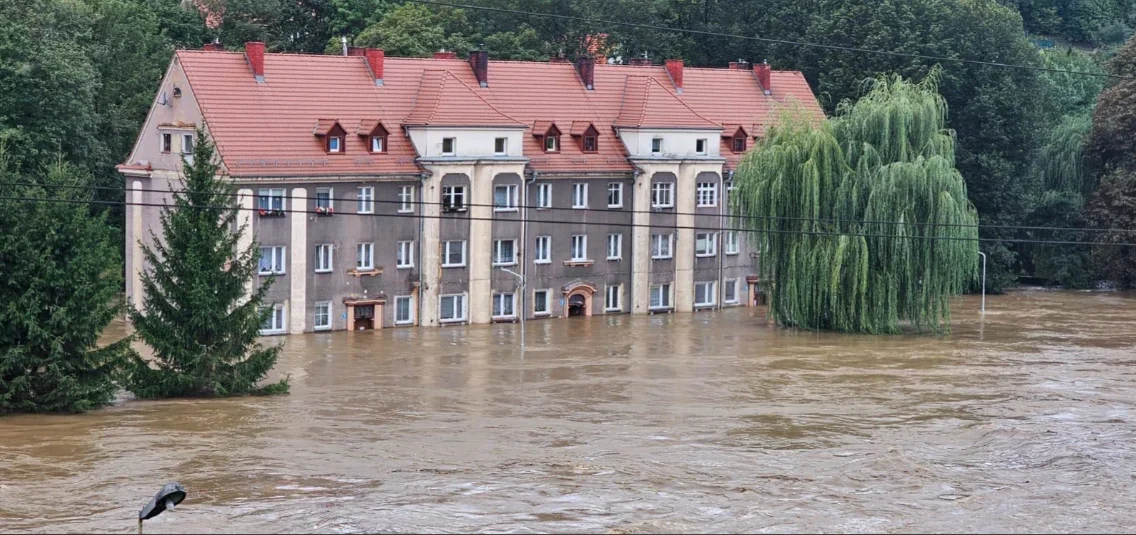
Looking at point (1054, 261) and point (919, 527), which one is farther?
point (1054, 261)

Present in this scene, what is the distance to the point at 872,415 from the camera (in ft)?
150

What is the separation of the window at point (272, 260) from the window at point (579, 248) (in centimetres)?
1250

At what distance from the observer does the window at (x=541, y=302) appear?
65.1m

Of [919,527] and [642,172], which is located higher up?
[642,172]

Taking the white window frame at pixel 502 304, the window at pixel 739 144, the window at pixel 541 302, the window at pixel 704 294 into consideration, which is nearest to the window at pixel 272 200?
the white window frame at pixel 502 304

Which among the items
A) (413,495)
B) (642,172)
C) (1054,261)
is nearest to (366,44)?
(642,172)

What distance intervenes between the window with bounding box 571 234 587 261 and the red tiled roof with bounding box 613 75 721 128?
16.4 feet

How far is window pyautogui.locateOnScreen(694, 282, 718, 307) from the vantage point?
227ft

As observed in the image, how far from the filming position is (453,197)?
206 ft

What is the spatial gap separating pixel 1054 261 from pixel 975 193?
6097 mm

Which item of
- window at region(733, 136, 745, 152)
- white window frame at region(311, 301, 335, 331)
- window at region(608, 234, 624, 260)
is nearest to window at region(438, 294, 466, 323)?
white window frame at region(311, 301, 335, 331)

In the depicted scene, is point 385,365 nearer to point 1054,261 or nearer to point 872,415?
point 872,415

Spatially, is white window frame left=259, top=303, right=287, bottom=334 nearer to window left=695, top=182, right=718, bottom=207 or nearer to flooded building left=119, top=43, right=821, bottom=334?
flooded building left=119, top=43, right=821, bottom=334

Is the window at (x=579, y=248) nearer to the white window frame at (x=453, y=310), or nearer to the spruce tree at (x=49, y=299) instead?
the white window frame at (x=453, y=310)
